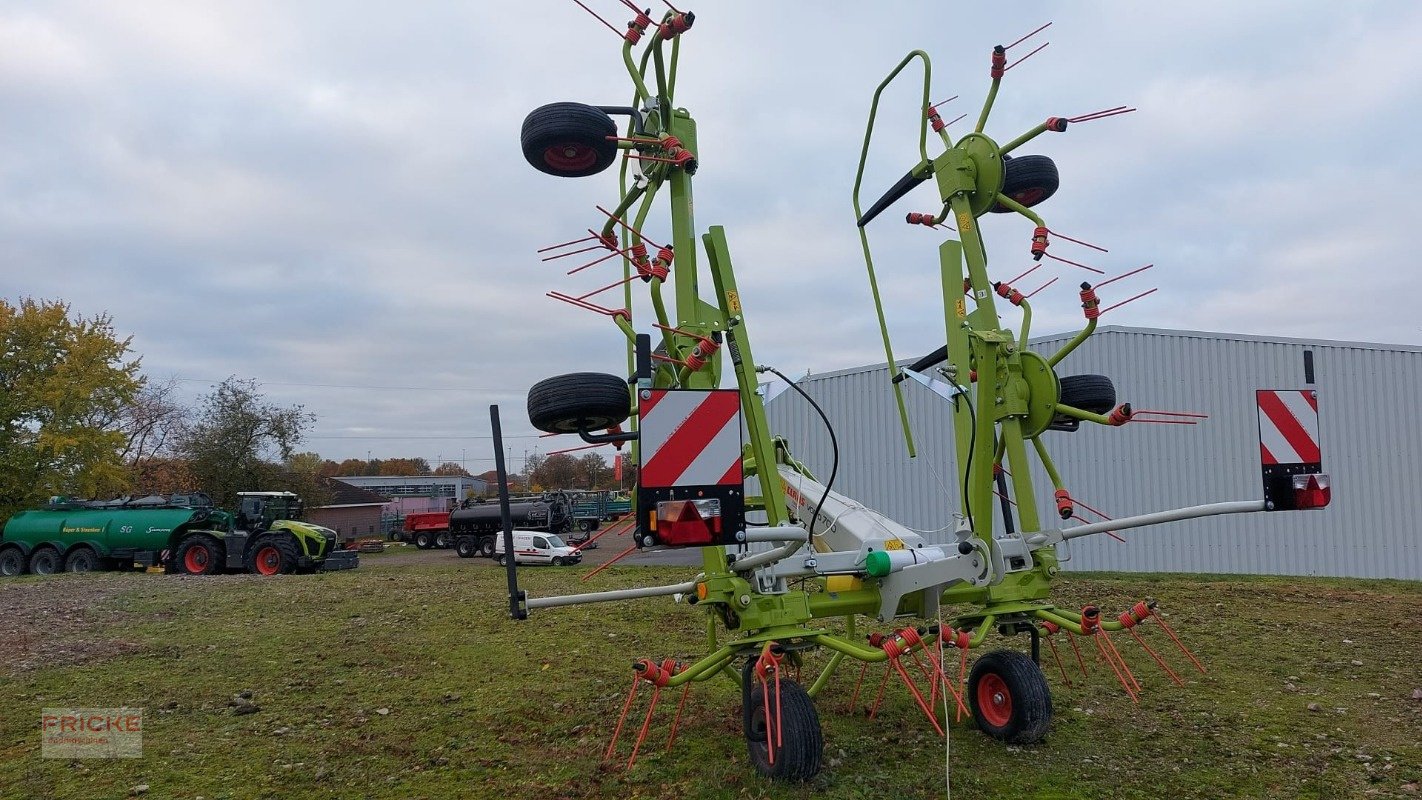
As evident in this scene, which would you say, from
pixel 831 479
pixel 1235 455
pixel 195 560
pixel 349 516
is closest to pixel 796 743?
pixel 831 479

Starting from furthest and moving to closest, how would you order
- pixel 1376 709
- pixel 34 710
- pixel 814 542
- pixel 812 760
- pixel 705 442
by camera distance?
pixel 34 710, pixel 814 542, pixel 1376 709, pixel 812 760, pixel 705 442

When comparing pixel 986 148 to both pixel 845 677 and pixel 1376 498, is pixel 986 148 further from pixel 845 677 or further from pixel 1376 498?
pixel 1376 498

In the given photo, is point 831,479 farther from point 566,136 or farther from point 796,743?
point 566,136

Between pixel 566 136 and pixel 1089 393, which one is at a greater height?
pixel 566 136

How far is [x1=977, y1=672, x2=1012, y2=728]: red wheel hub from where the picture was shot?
16.1ft

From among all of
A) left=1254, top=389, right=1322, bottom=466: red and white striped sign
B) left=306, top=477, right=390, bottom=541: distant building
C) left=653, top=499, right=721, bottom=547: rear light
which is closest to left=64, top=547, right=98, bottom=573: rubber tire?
left=306, top=477, right=390, bottom=541: distant building

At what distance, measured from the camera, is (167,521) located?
2048cm

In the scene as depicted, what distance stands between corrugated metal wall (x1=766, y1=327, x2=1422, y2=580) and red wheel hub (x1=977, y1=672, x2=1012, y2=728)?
9.34 meters

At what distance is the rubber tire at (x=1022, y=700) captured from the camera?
478cm

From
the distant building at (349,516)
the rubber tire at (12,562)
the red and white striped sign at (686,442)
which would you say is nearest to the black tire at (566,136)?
the red and white striped sign at (686,442)

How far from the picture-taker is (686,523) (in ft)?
11.5

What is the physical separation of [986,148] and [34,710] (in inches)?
292

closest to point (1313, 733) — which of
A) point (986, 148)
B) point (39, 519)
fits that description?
point (986, 148)

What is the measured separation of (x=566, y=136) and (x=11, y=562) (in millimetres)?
24038
